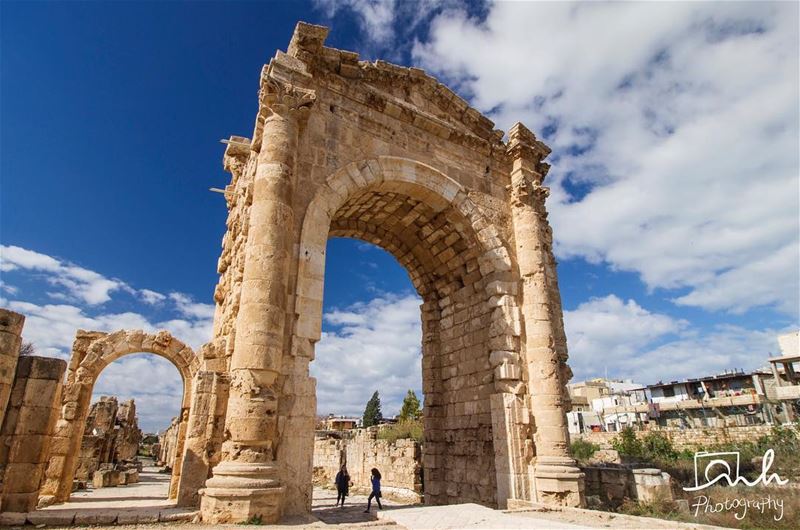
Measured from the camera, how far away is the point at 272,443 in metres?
5.91

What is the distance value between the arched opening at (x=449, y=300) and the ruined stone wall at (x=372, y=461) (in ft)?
12.8

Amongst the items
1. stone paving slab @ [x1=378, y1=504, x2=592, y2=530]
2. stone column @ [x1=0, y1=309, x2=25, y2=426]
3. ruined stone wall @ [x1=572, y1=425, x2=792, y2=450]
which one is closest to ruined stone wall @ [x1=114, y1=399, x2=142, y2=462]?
stone column @ [x1=0, y1=309, x2=25, y2=426]

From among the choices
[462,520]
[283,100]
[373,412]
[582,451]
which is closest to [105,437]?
[283,100]

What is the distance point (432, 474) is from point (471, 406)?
5.90 ft

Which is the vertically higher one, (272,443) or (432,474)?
(272,443)

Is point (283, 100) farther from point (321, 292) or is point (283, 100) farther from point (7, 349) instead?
point (7, 349)

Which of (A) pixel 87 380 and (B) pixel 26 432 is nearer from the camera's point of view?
(B) pixel 26 432

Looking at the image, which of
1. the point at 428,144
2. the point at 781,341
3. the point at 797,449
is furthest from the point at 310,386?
the point at 781,341

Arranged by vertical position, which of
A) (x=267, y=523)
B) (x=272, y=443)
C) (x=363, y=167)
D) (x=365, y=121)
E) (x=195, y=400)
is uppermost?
(x=365, y=121)

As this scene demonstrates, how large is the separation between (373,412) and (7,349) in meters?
41.9

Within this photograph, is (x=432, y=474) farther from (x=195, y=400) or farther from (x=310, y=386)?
(x=195, y=400)

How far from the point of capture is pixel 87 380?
34.9 ft

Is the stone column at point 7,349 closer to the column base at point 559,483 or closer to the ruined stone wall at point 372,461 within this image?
the column base at point 559,483

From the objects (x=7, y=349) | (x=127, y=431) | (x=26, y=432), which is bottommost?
(x=26, y=432)
